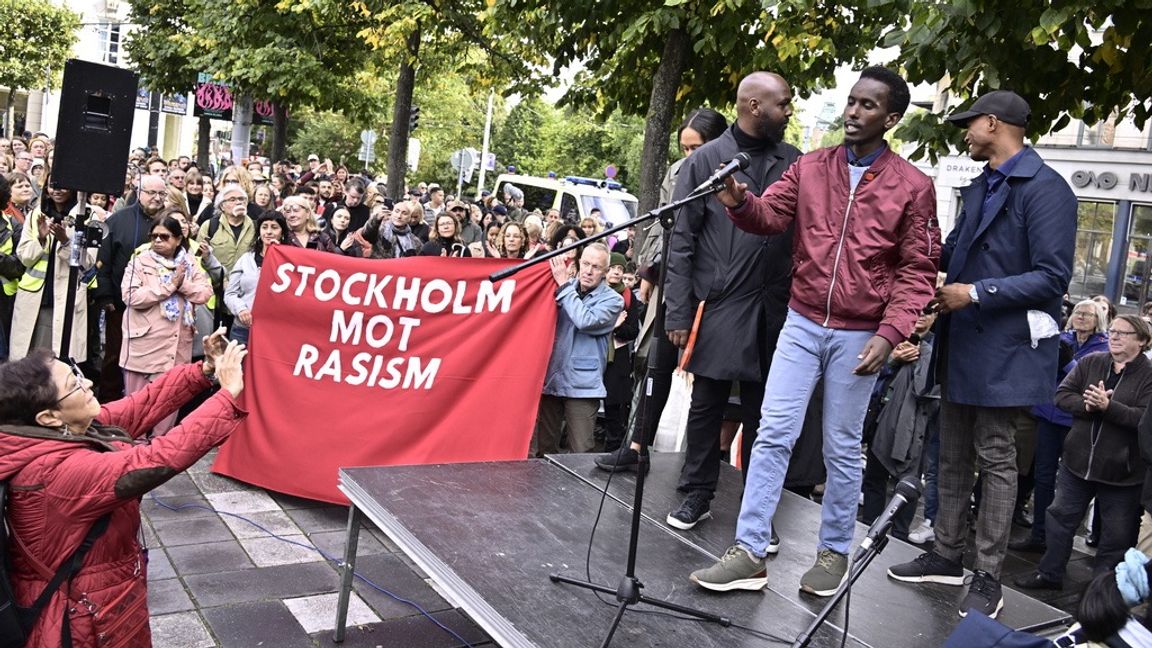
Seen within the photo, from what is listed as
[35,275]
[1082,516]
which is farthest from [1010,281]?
[35,275]

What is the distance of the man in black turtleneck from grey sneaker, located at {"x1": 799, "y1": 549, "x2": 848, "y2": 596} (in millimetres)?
857

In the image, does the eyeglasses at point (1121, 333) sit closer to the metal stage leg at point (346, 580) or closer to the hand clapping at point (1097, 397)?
the hand clapping at point (1097, 397)

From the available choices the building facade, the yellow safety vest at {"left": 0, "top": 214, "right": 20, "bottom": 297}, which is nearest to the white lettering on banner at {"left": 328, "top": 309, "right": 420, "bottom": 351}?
the yellow safety vest at {"left": 0, "top": 214, "right": 20, "bottom": 297}

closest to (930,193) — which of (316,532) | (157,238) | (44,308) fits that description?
(316,532)

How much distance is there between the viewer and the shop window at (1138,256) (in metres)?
27.4

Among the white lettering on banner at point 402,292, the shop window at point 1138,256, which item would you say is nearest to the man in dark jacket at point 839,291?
the white lettering on banner at point 402,292

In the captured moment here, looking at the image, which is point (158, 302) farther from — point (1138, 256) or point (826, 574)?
point (1138, 256)

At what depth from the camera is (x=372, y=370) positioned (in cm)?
718

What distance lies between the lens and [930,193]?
4.20 meters

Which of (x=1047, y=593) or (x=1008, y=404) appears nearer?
(x=1008, y=404)

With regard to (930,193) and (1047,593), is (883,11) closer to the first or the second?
(930,193)

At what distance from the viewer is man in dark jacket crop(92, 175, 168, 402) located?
8336 millimetres

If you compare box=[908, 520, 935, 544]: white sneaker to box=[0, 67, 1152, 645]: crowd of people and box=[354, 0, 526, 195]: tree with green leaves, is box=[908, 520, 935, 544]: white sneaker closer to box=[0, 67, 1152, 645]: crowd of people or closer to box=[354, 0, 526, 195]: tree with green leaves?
box=[0, 67, 1152, 645]: crowd of people

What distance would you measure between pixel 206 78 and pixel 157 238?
16.0m
